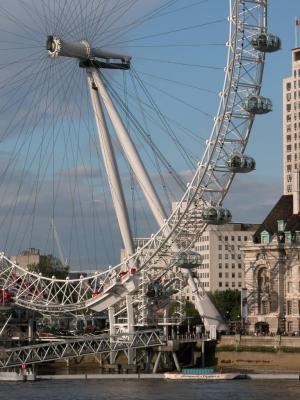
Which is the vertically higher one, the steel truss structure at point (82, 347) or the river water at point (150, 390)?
the steel truss structure at point (82, 347)

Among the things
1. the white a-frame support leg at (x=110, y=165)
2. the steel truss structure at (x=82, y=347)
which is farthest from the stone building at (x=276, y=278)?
the white a-frame support leg at (x=110, y=165)

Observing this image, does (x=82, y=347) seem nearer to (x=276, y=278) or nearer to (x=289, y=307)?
(x=276, y=278)

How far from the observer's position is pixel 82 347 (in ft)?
398

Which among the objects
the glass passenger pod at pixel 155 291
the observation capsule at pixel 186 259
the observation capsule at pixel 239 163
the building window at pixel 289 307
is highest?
the observation capsule at pixel 239 163

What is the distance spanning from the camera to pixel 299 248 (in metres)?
140

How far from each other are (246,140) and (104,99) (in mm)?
14853

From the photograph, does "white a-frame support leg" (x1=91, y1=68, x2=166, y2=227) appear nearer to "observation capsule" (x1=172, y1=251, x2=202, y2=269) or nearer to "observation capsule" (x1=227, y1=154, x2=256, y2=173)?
"observation capsule" (x1=172, y1=251, x2=202, y2=269)

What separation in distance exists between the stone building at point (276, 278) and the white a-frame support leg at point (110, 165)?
22.5 m

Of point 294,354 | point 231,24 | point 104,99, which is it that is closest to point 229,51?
point 231,24

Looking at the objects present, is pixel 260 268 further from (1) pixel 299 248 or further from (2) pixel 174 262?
(2) pixel 174 262

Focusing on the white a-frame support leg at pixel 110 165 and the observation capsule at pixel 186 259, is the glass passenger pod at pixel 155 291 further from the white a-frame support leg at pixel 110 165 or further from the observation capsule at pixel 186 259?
the observation capsule at pixel 186 259

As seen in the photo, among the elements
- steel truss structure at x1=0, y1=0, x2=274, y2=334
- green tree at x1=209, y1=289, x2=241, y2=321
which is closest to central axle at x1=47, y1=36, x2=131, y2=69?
steel truss structure at x1=0, y1=0, x2=274, y2=334

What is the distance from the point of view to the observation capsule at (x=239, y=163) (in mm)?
118938

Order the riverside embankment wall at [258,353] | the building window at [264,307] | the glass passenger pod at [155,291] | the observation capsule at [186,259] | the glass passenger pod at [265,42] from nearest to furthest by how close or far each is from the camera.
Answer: the glass passenger pod at [265,42], the observation capsule at [186,259], the riverside embankment wall at [258,353], the glass passenger pod at [155,291], the building window at [264,307]
